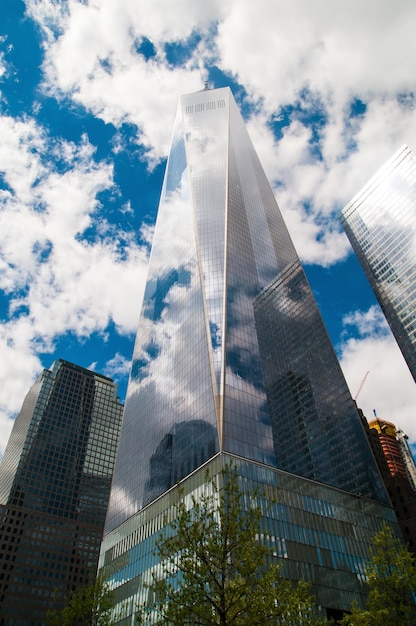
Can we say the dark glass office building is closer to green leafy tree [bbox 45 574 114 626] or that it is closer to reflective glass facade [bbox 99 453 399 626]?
reflective glass facade [bbox 99 453 399 626]

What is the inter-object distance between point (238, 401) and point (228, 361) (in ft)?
25.4

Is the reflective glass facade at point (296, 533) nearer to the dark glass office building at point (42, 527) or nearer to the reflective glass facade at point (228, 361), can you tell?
the reflective glass facade at point (228, 361)

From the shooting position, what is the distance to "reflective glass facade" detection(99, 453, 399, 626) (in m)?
66.1

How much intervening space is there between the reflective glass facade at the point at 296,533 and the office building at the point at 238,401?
0.91ft

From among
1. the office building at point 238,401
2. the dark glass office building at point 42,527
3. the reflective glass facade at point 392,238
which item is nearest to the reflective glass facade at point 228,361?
the office building at point 238,401

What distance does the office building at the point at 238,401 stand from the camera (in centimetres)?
7250

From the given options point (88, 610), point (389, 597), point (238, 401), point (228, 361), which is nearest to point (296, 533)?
point (238, 401)

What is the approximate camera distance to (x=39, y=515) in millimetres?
177625

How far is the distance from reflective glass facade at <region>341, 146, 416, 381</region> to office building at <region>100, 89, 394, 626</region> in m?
42.4

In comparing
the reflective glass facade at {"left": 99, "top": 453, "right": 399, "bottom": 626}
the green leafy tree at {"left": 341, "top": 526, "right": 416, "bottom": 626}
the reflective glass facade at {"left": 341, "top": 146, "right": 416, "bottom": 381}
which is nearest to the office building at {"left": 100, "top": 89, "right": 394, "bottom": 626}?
the reflective glass facade at {"left": 99, "top": 453, "right": 399, "bottom": 626}

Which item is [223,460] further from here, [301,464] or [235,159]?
[235,159]

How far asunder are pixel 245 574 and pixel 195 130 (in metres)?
157

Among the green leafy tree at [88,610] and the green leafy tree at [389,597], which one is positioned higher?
the green leafy tree at [88,610]

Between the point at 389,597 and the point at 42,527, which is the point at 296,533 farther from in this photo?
the point at 42,527
